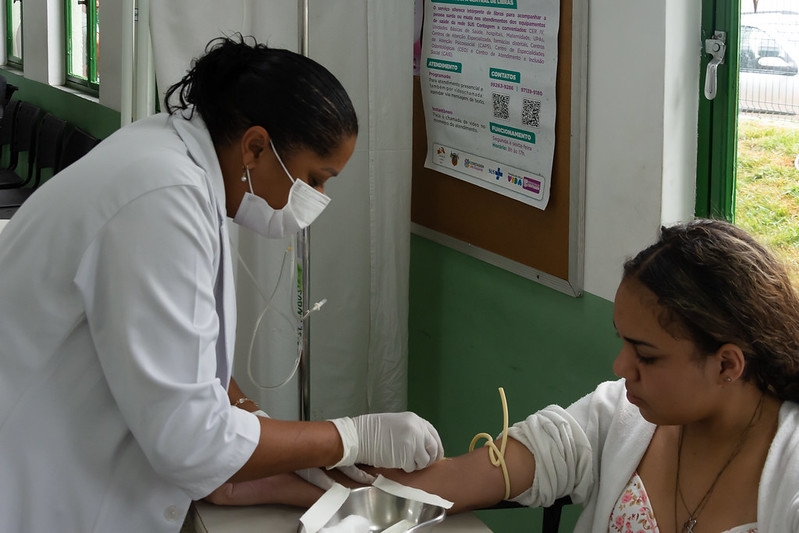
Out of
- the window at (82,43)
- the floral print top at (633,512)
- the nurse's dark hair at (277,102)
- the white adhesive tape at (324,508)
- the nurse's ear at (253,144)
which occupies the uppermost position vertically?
the window at (82,43)

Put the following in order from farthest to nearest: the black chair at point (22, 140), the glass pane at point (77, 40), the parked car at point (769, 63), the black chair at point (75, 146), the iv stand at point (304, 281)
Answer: the glass pane at point (77, 40)
the black chair at point (22, 140)
the black chair at point (75, 146)
the iv stand at point (304, 281)
the parked car at point (769, 63)

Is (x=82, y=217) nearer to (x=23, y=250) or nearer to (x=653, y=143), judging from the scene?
(x=23, y=250)

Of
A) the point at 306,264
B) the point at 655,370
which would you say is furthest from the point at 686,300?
the point at 306,264

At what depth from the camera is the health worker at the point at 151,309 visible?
1243 mm

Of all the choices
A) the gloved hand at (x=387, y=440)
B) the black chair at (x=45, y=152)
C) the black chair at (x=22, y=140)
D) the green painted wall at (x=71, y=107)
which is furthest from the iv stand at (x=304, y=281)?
the black chair at (x=22, y=140)

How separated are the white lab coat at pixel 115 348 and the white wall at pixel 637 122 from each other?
3.21 ft

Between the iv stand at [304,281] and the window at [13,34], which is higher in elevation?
the window at [13,34]

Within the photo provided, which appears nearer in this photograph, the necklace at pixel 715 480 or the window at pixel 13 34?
the necklace at pixel 715 480

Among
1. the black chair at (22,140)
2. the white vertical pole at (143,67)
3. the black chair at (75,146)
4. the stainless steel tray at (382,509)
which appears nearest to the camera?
the stainless steel tray at (382,509)

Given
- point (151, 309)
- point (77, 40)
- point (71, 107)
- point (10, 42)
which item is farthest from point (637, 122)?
point (10, 42)

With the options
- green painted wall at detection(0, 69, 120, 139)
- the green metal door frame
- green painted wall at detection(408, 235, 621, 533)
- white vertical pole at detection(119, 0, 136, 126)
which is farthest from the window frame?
the green metal door frame

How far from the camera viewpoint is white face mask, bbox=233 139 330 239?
1498mm

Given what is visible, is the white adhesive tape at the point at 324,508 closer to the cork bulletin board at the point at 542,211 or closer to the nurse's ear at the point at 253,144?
the nurse's ear at the point at 253,144

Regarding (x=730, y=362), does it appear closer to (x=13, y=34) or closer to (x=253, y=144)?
(x=253, y=144)
